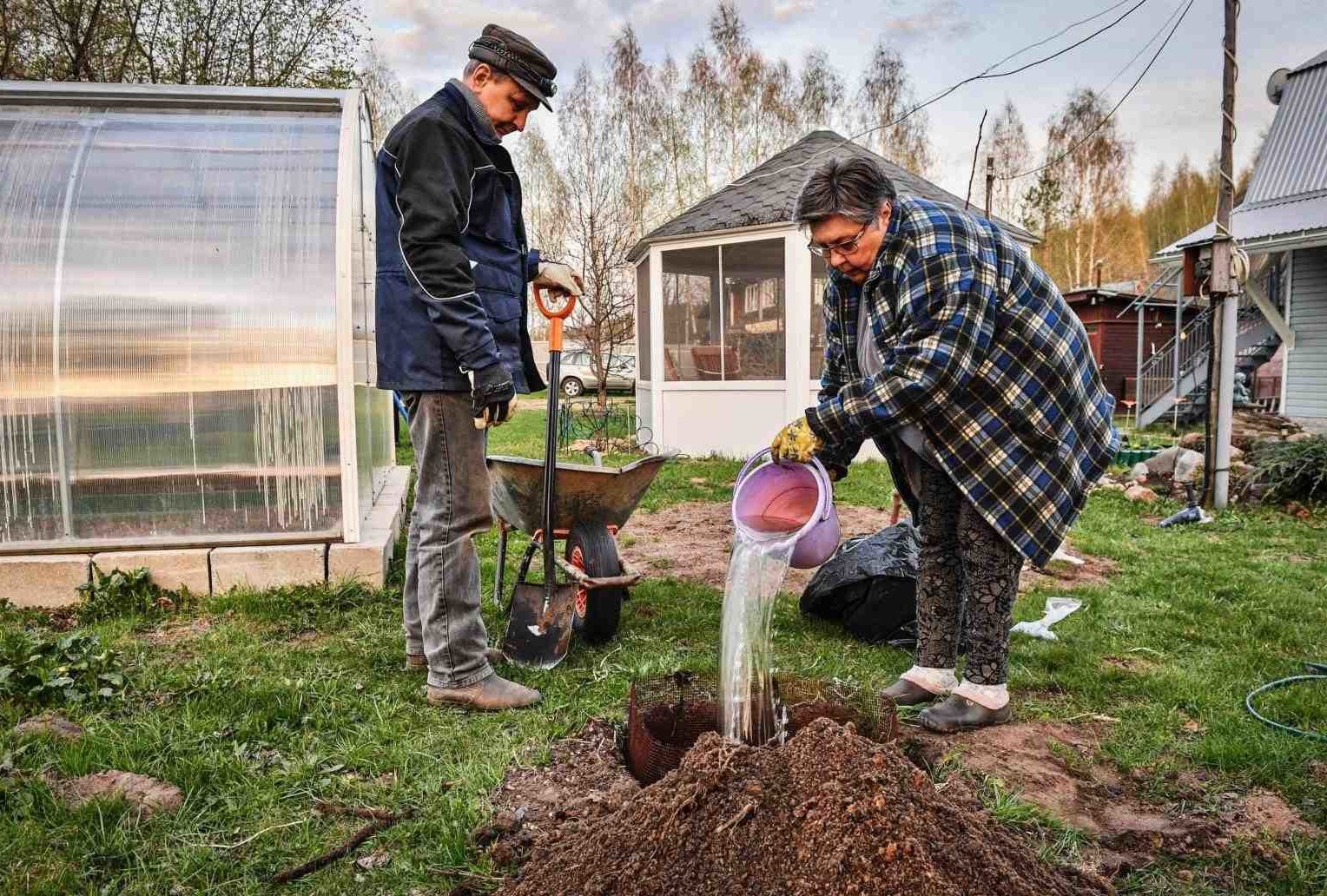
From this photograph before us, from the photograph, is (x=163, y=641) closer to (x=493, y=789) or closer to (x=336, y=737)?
(x=336, y=737)

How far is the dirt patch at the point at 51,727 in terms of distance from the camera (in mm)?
2385

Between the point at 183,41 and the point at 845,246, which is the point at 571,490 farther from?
the point at 183,41

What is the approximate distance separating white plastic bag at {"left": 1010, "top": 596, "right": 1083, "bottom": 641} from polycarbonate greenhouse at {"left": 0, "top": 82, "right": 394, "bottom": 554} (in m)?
3.02

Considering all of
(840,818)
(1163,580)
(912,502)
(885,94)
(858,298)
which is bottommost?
(1163,580)

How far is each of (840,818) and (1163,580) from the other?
374 cm

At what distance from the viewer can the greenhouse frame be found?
12.5 ft

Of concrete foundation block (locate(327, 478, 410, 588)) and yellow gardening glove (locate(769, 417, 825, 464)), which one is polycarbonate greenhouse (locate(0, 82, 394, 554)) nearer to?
concrete foundation block (locate(327, 478, 410, 588))

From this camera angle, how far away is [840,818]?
156 centimetres

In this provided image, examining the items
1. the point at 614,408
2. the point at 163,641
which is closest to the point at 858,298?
the point at 163,641

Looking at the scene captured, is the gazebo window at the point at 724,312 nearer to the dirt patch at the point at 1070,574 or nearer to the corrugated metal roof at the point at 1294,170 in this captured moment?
the dirt patch at the point at 1070,574

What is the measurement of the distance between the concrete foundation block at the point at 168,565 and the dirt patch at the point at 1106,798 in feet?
10.4

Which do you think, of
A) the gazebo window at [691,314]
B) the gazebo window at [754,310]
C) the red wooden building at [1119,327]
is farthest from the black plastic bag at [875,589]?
the red wooden building at [1119,327]

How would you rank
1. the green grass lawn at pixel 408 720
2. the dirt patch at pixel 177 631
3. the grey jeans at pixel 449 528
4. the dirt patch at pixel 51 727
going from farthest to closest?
the dirt patch at pixel 177 631 < the grey jeans at pixel 449 528 < the dirt patch at pixel 51 727 < the green grass lawn at pixel 408 720

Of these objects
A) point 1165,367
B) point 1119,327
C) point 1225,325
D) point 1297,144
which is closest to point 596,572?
point 1225,325
